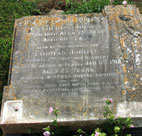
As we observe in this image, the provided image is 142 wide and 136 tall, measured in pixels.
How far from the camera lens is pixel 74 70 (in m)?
3.07

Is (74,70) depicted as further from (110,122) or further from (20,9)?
(20,9)

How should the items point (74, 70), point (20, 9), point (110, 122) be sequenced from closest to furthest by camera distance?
point (110, 122), point (74, 70), point (20, 9)

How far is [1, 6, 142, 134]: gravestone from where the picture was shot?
2771 millimetres

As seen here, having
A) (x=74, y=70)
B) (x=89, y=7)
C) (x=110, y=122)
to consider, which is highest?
(x=89, y=7)

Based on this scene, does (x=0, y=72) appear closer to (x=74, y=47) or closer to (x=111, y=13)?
(x=74, y=47)

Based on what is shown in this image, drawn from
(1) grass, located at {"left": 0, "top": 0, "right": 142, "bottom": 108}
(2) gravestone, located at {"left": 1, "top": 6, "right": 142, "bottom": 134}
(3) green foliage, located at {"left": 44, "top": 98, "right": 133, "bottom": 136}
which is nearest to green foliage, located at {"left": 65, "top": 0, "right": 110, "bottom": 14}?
(1) grass, located at {"left": 0, "top": 0, "right": 142, "bottom": 108}

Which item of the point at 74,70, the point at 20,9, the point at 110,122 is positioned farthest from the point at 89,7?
the point at 110,122

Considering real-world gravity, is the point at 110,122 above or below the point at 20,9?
below

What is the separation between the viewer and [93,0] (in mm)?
5391

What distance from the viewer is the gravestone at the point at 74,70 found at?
2.77 metres

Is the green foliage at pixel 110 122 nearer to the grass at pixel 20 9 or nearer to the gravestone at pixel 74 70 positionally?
the gravestone at pixel 74 70

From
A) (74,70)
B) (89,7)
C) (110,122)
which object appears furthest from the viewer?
(89,7)

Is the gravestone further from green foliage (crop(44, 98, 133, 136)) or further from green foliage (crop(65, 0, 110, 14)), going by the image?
green foliage (crop(65, 0, 110, 14))

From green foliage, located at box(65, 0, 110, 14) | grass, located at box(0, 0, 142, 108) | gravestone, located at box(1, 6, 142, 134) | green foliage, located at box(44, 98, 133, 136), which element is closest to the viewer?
green foliage, located at box(44, 98, 133, 136)
